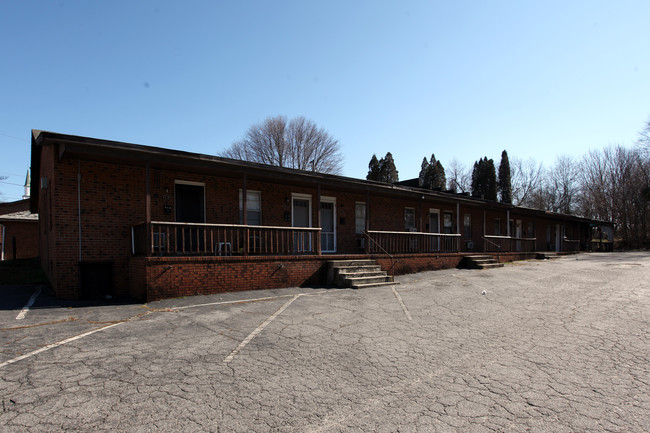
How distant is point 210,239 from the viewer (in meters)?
10.8

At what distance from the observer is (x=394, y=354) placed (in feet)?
17.1

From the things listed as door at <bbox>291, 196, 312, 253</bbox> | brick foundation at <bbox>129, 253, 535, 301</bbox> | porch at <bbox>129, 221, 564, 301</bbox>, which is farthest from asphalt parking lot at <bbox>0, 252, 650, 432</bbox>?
door at <bbox>291, 196, 312, 253</bbox>

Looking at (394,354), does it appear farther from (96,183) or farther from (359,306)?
(96,183)

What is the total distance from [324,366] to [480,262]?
555 inches

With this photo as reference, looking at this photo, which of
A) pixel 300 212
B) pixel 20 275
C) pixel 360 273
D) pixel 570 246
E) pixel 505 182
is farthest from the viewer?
pixel 505 182

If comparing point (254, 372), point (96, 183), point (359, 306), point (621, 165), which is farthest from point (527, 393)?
point (621, 165)

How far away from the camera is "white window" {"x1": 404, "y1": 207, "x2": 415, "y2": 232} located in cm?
1832

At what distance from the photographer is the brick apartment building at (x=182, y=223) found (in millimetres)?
9133

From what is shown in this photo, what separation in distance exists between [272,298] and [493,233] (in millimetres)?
19100

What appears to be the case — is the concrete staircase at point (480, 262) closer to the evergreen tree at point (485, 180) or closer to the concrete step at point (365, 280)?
the concrete step at point (365, 280)

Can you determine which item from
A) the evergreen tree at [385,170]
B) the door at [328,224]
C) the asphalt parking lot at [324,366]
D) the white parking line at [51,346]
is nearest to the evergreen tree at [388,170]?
the evergreen tree at [385,170]

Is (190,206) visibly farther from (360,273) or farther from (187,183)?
(360,273)

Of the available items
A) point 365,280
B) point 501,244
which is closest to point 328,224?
point 365,280

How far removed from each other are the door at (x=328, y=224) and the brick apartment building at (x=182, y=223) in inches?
1.6
